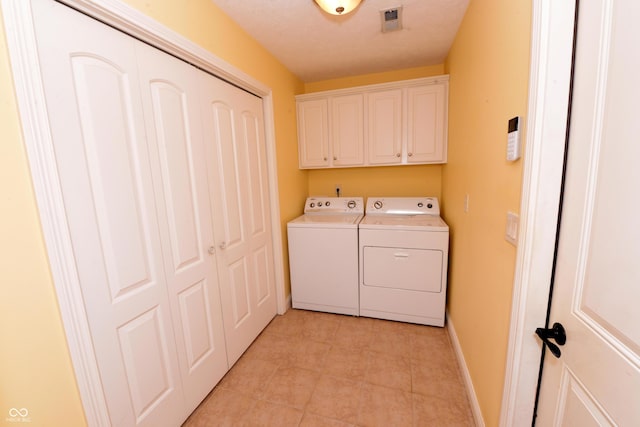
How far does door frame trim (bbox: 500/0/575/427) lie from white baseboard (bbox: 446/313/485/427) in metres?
0.47

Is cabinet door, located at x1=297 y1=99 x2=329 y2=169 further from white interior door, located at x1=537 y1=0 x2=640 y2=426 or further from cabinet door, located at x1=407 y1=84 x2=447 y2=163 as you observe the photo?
white interior door, located at x1=537 y1=0 x2=640 y2=426

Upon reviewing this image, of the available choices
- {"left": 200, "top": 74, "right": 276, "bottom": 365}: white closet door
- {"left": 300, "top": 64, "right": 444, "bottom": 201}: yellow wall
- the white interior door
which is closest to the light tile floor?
{"left": 200, "top": 74, "right": 276, "bottom": 365}: white closet door

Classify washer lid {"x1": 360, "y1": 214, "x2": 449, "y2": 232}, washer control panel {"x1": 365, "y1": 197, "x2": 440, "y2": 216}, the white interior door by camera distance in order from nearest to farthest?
the white interior door
washer lid {"x1": 360, "y1": 214, "x2": 449, "y2": 232}
washer control panel {"x1": 365, "y1": 197, "x2": 440, "y2": 216}

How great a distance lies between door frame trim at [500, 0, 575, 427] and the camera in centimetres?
73

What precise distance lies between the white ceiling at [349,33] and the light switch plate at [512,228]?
1.46 m

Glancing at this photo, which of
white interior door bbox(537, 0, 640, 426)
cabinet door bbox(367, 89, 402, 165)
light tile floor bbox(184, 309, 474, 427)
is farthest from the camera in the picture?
cabinet door bbox(367, 89, 402, 165)

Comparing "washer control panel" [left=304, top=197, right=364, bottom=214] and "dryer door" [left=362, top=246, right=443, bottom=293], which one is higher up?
"washer control panel" [left=304, top=197, right=364, bottom=214]

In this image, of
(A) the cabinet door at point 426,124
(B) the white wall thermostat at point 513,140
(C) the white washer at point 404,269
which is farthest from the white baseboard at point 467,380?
(A) the cabinet door at point 426,124

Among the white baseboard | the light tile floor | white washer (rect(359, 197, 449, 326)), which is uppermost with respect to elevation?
white washer (rect(359, 197, 449, 326))

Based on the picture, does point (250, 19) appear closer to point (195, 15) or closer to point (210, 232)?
point (195, 15)

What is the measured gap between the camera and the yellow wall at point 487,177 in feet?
3.17

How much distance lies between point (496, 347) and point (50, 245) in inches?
70.3

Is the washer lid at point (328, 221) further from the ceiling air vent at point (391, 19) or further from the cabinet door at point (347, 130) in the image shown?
the ceiling air vent at point (391, 19)

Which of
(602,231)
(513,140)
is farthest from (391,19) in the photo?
(602,231)
